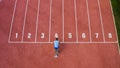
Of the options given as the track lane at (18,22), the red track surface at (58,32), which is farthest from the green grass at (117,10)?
the track lane at (18,22)

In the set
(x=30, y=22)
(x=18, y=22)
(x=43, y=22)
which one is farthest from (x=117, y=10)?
(x=18, y=22)

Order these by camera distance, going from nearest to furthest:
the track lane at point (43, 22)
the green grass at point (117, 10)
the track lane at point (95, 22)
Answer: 1. the track lane at point (95, 22)
2. the track lane at point (43, 22)
3. the green grass at point (117, 10)

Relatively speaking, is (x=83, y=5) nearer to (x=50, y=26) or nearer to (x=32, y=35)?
(x=50, y=26)

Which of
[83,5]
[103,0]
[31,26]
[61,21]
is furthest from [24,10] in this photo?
[103,0]

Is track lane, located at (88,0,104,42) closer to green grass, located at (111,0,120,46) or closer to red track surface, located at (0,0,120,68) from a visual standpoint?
red track surface, located at (0,0,120,68)

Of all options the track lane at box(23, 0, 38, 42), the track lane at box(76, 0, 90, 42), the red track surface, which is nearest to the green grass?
the red track surface

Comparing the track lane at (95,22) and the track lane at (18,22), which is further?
the track lane at (18,22)

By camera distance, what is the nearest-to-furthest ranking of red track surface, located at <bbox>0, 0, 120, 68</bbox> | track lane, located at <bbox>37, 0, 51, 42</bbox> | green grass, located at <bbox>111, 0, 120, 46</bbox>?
1. red track surface, located at <bbox>0, 0, 120, 68</bbox>
2. track lane, located at <bbox>37, 0, 51, 42</bbox>
3. green grass, located at <bbox>111, 0, 120, 46</bbox>

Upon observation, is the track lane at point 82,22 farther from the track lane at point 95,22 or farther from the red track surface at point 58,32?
the track lane at point 95,22
